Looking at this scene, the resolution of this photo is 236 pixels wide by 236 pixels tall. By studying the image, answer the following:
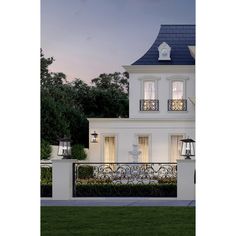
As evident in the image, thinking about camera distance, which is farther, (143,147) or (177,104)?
(177,104)

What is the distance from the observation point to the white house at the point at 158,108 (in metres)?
20.5

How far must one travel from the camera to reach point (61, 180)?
1201cm

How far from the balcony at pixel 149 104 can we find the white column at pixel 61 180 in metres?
9.44

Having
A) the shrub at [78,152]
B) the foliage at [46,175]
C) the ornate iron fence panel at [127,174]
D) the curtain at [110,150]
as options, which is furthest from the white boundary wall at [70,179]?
the curtain at [110,150]

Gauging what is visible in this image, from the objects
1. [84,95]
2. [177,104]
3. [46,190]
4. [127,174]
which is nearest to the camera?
[46,190]

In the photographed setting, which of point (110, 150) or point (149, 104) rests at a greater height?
point (149, 104)

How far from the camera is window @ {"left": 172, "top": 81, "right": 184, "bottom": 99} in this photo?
69.8ft

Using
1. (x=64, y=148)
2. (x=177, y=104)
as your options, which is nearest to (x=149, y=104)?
(x=177, y=104)

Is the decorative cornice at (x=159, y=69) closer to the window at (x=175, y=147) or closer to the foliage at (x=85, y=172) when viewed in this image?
the window at (x=175, y=147)

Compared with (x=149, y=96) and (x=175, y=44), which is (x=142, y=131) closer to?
(x=149, y=96)

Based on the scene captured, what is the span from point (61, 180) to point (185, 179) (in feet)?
7.42

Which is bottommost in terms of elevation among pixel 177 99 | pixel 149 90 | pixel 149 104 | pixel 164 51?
pixel 149 104
